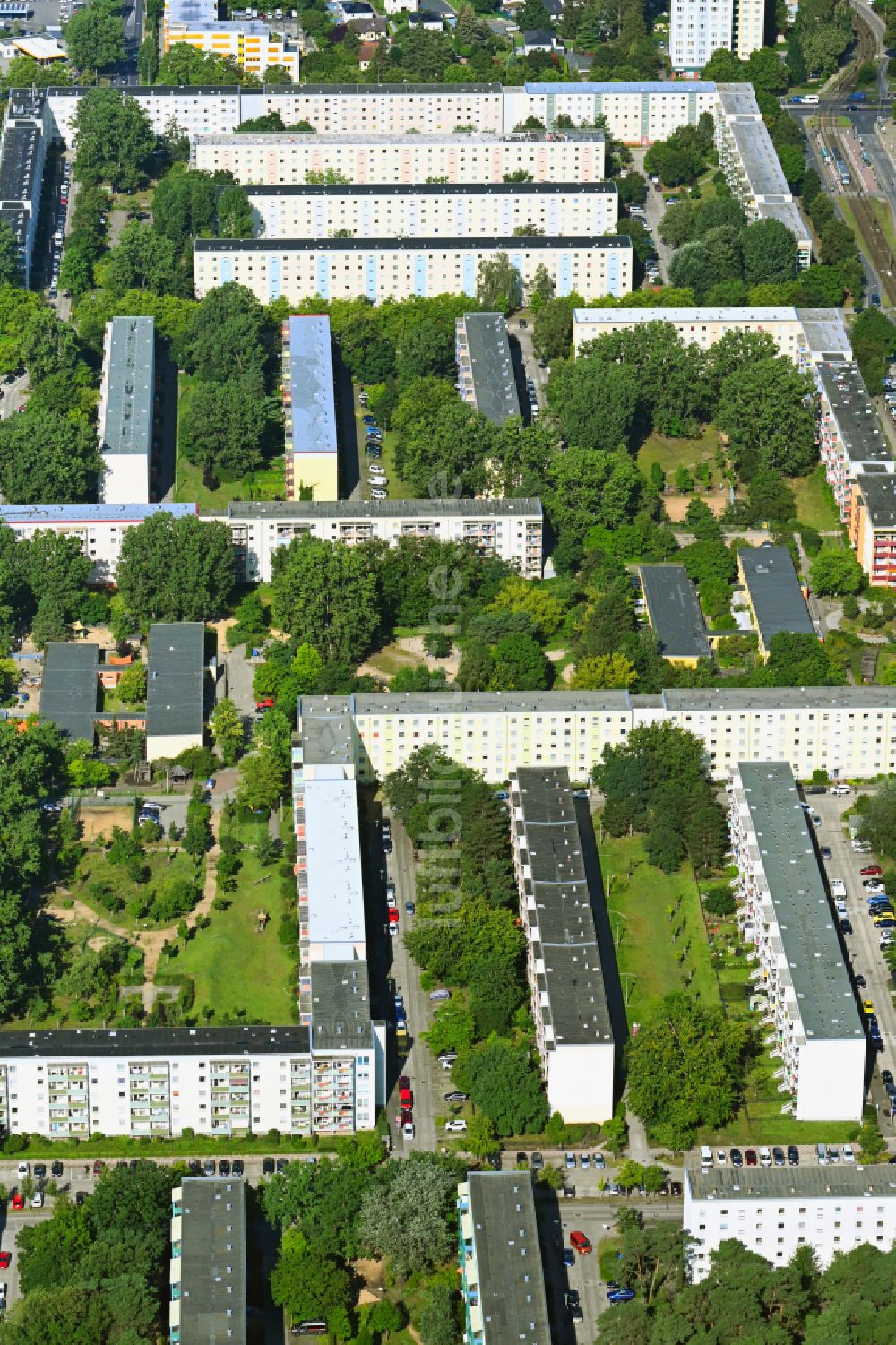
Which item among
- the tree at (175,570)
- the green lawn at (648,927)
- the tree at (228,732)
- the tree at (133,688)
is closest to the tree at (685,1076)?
the green lawn at (648,927)

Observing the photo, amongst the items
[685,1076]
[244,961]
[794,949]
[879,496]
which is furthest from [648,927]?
[879,496]

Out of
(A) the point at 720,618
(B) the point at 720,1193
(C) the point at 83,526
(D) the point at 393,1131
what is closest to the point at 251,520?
(C) the point at 83,526

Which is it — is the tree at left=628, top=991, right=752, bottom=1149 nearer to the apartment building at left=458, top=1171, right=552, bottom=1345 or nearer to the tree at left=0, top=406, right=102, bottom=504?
the apartment building at left=458, top=1171, right=552, bottom=1345

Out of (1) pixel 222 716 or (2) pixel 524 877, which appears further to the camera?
(1) pixel 222 716

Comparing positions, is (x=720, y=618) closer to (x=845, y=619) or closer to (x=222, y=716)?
(x=845, y=619)

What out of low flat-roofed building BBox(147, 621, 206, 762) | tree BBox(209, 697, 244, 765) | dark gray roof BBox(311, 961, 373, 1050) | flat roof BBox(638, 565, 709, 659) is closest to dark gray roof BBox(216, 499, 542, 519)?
flat roof BBox(638, 565, 709, 659)

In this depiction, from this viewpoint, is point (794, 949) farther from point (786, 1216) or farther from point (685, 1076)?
point (786, 1216)
